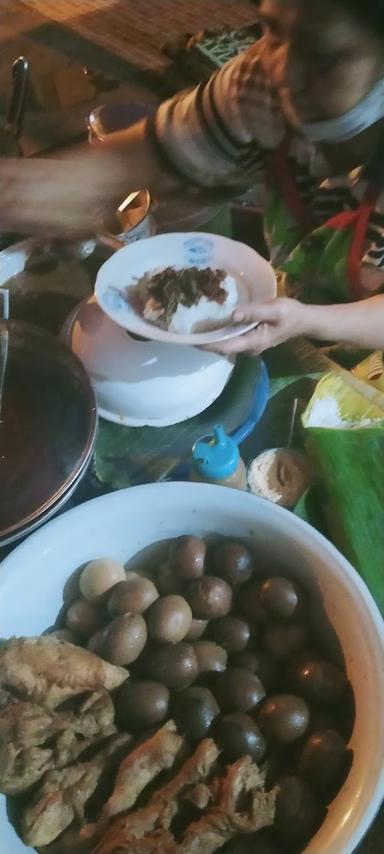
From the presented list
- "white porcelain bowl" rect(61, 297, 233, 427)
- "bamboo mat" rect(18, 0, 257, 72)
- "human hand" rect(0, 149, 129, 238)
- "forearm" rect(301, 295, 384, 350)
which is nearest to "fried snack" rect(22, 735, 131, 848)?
"white porcelain bowl" rect(61, 297, 233, 427)

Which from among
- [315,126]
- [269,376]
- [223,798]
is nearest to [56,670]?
[223,798]

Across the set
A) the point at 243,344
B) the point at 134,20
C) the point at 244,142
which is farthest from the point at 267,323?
the point at 134,20

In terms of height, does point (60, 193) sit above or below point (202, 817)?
above

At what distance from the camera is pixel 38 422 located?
64 cm

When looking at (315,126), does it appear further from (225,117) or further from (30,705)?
(30,705)

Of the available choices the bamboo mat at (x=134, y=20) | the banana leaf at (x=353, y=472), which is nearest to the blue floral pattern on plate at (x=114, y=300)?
the banana leaf at (x=353, y=472)

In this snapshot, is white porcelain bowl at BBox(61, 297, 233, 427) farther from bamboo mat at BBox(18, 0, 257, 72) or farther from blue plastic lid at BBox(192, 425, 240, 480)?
bamboo mat at BBox(18, 0, 257, 72)

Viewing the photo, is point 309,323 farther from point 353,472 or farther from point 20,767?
point 20,767

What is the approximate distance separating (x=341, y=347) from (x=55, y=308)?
1.03 feet

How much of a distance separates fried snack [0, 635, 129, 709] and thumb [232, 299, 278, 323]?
1.00 ft

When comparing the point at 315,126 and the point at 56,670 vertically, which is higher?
the point at 315,126

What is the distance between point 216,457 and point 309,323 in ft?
0.53

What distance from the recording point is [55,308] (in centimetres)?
77

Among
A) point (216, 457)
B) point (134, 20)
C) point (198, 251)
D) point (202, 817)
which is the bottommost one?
point (202, 817)
